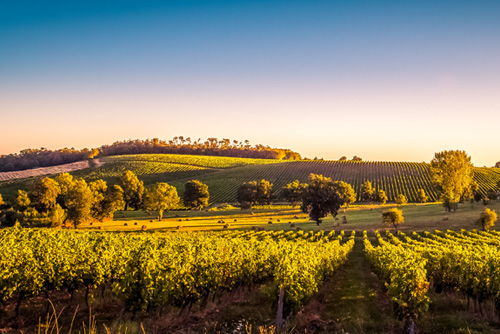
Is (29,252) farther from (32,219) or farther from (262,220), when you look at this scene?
(262,220)

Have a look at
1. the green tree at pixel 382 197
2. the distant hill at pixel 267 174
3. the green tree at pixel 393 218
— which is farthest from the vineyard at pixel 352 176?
the green tree at pixel 393 218

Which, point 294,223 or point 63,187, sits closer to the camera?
point 294,223

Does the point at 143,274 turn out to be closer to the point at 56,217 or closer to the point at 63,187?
the point at 56,217

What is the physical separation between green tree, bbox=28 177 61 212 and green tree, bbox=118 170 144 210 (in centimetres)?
2304

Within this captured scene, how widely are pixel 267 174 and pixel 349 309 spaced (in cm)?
13083

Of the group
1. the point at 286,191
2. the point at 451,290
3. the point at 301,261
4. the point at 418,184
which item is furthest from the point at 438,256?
the point at 418,184

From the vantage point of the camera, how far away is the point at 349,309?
1966 cm

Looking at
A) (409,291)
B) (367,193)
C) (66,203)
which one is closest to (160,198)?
(66,203)

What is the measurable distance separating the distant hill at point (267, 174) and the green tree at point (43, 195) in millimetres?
50206

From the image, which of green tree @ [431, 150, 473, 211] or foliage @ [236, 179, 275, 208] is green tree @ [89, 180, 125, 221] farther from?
green tree @ [431, 150, 473, 211]

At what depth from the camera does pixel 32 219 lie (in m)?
57.6

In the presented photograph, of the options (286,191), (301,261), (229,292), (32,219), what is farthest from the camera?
(286,191)

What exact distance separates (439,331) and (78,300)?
19.5m

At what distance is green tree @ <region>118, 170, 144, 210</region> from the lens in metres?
92.2
